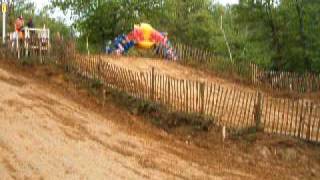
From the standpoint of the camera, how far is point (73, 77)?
20469mm

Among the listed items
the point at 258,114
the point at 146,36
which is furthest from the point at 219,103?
the point at 146,36

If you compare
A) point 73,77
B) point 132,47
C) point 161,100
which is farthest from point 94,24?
point 161,100

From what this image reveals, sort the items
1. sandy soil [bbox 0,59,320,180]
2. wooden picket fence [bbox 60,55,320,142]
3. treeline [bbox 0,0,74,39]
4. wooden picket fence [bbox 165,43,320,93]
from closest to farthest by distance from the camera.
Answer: sandy soil [bbox 0,59,320,180]
wooden picket fence [bbox 60,55,320,142]
wooden picket fence [bbox 165,43,320,93]
treeline [bbox 0,0,74,39]

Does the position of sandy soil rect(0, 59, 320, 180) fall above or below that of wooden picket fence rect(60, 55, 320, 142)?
below

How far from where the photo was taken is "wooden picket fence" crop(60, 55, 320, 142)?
15.9m

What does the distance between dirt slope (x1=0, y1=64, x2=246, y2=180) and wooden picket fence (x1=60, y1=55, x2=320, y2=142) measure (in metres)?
1.21

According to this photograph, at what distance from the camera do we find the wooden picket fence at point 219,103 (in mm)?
15938

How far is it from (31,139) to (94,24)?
66.0ft

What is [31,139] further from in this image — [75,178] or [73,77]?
[73,77]

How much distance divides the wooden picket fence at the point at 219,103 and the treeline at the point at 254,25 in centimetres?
1391

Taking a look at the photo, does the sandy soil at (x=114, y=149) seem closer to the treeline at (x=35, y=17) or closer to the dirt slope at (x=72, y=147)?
the dirt slope at (x=72, y=147)

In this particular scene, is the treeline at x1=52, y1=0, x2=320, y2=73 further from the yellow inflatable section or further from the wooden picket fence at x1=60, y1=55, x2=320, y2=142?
the wooden picket fence at x1=60, y1=55, x2=320, y2=142

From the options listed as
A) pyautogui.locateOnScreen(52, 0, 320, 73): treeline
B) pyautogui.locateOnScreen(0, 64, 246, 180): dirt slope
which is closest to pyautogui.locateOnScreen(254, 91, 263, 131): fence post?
pyautogui.locateOnScreen(0, 64, 246, 180): dirt slope

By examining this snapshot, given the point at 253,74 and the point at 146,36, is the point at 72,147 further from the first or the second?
the point at 146,36
